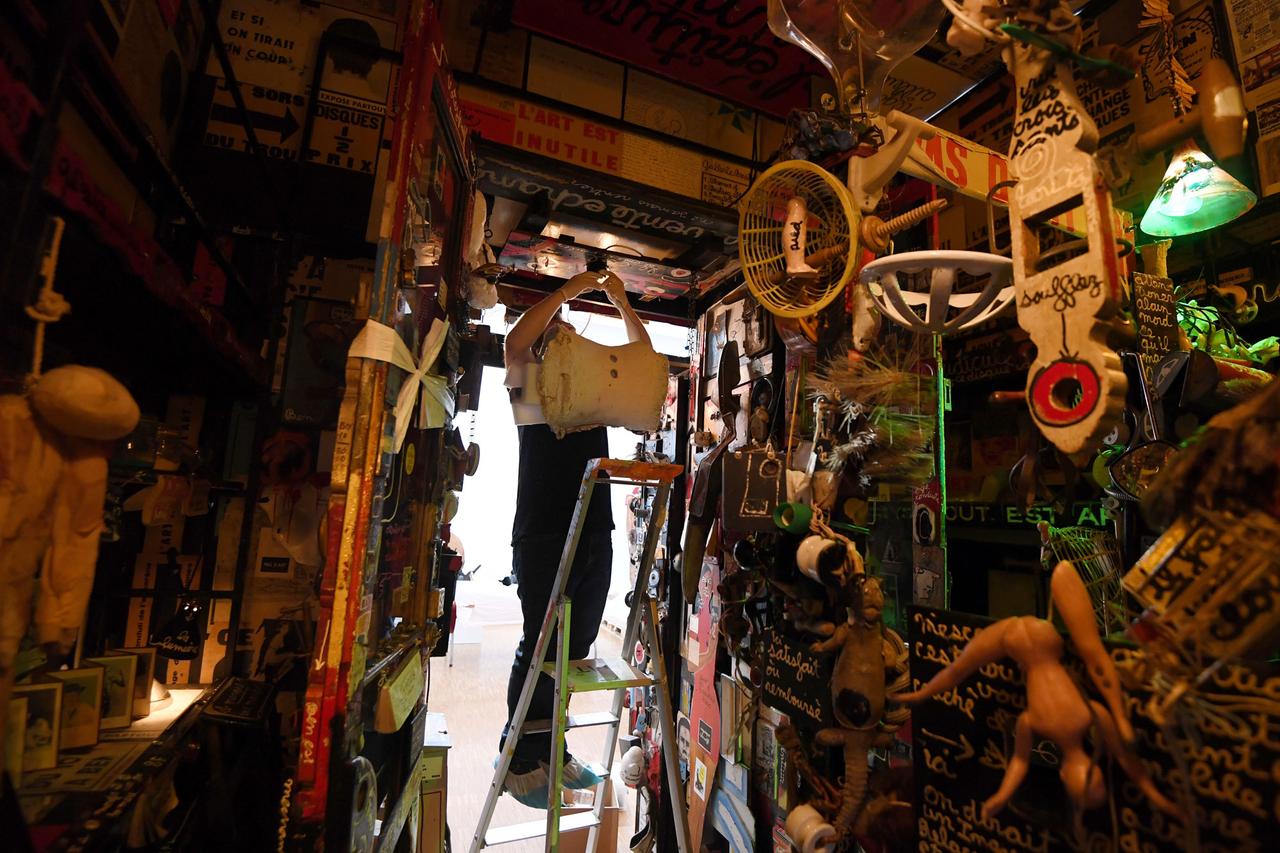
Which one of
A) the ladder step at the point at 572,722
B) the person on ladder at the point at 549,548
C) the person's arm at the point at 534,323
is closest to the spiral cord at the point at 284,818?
the ladder step at the point at 572,722

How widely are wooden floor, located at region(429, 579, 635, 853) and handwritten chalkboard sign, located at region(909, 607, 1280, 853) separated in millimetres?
2253

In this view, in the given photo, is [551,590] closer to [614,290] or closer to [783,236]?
[614,290]

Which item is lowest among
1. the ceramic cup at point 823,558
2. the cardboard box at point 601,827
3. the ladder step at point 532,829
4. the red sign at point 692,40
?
the cardboard box at point 601,827

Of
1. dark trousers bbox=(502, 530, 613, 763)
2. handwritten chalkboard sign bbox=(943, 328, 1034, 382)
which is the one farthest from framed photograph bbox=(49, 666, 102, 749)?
handwritten chalkboard sign bbox=(943, 328, 1034, 382)

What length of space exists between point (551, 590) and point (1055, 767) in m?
1.95

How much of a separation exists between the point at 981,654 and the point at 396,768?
171cm

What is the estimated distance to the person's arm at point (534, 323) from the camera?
81.5 inches

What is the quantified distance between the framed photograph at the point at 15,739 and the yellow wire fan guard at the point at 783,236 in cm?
171

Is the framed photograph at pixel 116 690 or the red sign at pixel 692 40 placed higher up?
the red sign at pixel 692 40

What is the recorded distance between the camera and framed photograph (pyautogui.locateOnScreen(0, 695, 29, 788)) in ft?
2.80

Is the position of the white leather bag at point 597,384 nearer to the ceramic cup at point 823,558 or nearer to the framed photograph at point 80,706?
the ceramic cup at point 823,558

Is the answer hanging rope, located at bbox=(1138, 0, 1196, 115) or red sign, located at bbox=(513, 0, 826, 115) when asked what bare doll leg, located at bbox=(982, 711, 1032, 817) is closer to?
hanging rope, located at bbox=(1138, 0, 1196, 115)

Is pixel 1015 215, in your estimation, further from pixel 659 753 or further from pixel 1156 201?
pixel 659 753

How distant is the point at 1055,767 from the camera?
2.39ft
